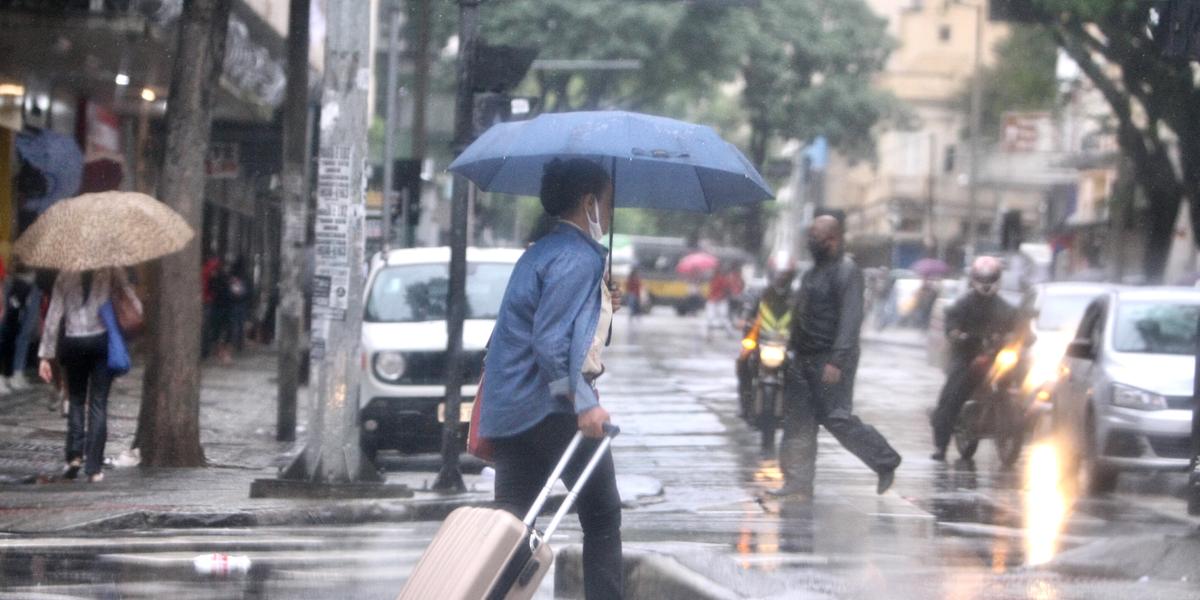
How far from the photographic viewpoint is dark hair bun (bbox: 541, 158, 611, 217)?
A: 6.25 meters

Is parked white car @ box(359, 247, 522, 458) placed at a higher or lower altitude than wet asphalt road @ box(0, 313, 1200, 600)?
higher

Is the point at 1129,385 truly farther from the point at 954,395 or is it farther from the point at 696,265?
the point at 696,265

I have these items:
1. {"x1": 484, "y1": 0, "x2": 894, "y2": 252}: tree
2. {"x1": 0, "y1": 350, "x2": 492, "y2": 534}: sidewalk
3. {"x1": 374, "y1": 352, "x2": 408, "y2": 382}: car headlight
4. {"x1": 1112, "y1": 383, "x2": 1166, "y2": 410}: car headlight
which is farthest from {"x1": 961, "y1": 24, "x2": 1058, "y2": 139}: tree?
{"x1": 374, "y1": 352, "x2": 408, "y2": 382}: car headlight

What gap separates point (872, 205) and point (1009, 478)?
6983 cm

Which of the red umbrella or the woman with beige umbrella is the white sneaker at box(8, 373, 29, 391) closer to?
the woman with beige umbrella

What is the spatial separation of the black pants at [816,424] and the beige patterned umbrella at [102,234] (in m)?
4.15

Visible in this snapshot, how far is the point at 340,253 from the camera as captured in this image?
11.9 metres

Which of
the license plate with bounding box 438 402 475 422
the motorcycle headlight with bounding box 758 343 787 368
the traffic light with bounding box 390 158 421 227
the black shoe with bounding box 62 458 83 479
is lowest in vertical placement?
the black shoe with bounding box 62 458 83 479

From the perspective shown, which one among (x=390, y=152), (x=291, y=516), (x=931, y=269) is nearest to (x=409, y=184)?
(x=390, y=152)

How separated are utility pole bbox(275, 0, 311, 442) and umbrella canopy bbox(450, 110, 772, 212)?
8667 mm

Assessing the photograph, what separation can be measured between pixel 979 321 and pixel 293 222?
6014 millimetres

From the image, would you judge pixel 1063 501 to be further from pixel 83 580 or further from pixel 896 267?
pixel 896 267

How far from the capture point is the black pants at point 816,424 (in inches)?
456

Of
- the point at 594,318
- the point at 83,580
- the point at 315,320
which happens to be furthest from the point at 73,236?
the point at 594,318
